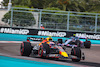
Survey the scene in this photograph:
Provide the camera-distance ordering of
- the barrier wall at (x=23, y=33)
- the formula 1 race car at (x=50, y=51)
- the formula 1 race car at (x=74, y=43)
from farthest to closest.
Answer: the barrier wall at (x=23, y=33), the formula 1 race car at (x=74, y=43), the formula 1 race car at (x=50, y=51)

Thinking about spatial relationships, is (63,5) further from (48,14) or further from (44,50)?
(44,50)

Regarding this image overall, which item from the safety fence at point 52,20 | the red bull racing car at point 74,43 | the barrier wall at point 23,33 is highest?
the safety fence at point 52,20

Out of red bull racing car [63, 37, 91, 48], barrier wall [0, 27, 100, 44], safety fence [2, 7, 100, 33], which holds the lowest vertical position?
red bull racing car [63, 37, 91, 48]

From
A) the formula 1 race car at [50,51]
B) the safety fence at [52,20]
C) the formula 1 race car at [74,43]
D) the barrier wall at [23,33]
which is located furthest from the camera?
the barrier wall at [23,33]

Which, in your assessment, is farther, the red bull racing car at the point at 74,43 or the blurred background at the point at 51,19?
the blurred background at the point at 51,19

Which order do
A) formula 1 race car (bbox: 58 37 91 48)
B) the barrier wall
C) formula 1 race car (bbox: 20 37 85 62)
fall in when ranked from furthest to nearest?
the barrier wall, formula 1 race car (bbox: 58 37 91 48), formula 1 race car (bbox: 20 37 85 62)

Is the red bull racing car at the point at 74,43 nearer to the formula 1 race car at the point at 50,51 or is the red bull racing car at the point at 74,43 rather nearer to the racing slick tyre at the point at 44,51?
the formula 1 race car at the point at 50,51

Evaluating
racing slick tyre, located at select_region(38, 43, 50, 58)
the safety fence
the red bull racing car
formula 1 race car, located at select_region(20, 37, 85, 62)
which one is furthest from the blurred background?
racing slick tyre, located at select_region(38, 43, 50, 58)

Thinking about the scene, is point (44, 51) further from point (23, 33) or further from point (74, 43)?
point (23, 33)

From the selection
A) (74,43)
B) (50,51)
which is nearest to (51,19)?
(74,43)

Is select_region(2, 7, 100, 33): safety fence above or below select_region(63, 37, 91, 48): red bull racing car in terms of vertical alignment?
above

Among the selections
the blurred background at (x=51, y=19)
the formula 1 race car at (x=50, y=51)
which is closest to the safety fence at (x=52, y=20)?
the blurred background at (x=51, y=19)

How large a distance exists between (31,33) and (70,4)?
112 feet

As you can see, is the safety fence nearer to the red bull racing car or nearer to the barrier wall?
the barrier wall
